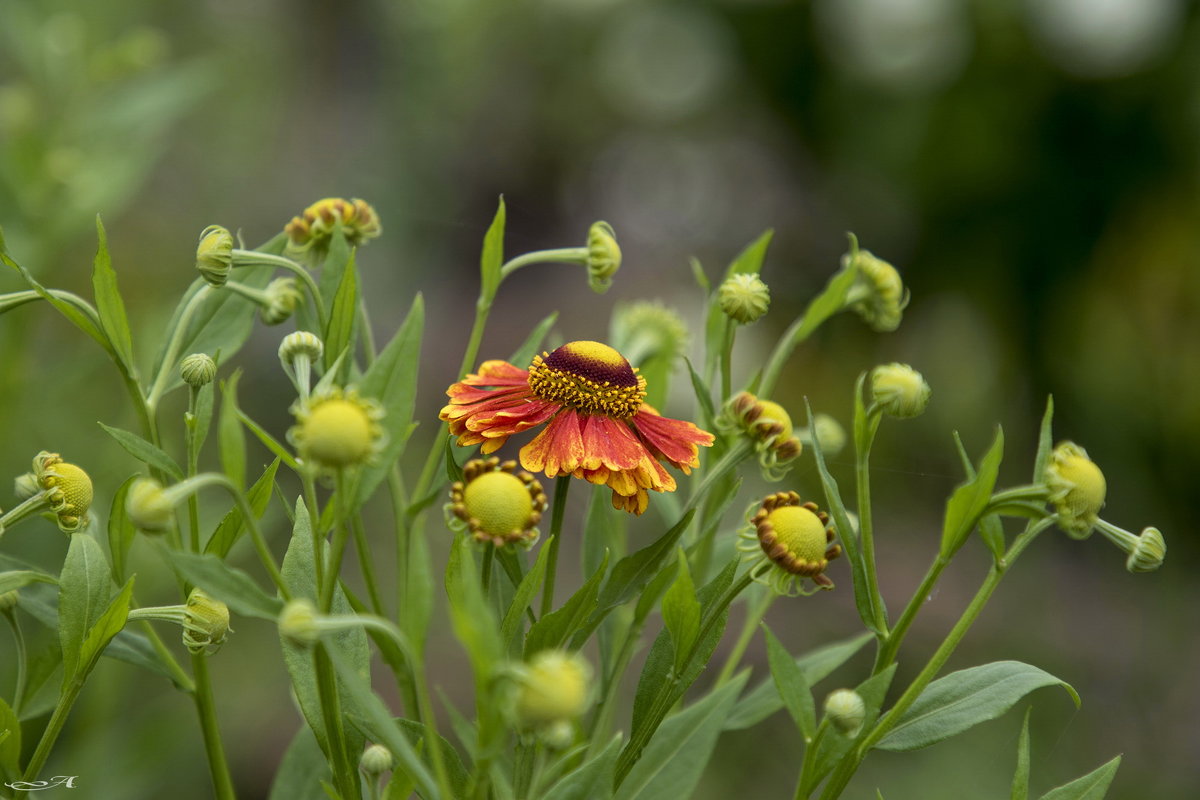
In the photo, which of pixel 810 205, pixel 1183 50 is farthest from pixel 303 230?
pixel 1183 50

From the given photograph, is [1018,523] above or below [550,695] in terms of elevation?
below

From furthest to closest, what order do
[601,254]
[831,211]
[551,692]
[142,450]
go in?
[831,211] < [601,254] < [142,450] < [551,692]

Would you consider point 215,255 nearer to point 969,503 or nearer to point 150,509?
point 150,509

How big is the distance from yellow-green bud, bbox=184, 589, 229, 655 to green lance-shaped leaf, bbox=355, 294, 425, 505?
0.08 metres

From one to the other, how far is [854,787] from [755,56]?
1.67 m

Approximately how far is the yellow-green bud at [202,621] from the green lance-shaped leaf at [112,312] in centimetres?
9

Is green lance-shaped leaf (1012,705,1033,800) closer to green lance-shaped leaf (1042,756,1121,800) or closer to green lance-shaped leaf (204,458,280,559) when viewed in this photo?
green lance-shaped leaf (1042,756,1121,800)

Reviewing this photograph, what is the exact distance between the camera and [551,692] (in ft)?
0.84

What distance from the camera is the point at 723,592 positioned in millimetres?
370

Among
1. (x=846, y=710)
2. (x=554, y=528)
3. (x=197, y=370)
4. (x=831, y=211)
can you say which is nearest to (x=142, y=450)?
(x=197, y=370)

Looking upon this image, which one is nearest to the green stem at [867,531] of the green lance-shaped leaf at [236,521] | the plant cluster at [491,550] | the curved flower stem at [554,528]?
the plant cluster at [491,550]

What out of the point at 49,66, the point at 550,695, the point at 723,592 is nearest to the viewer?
the point at 550,695

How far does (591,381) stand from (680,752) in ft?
0.46

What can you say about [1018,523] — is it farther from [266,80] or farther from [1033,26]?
[266,80]
